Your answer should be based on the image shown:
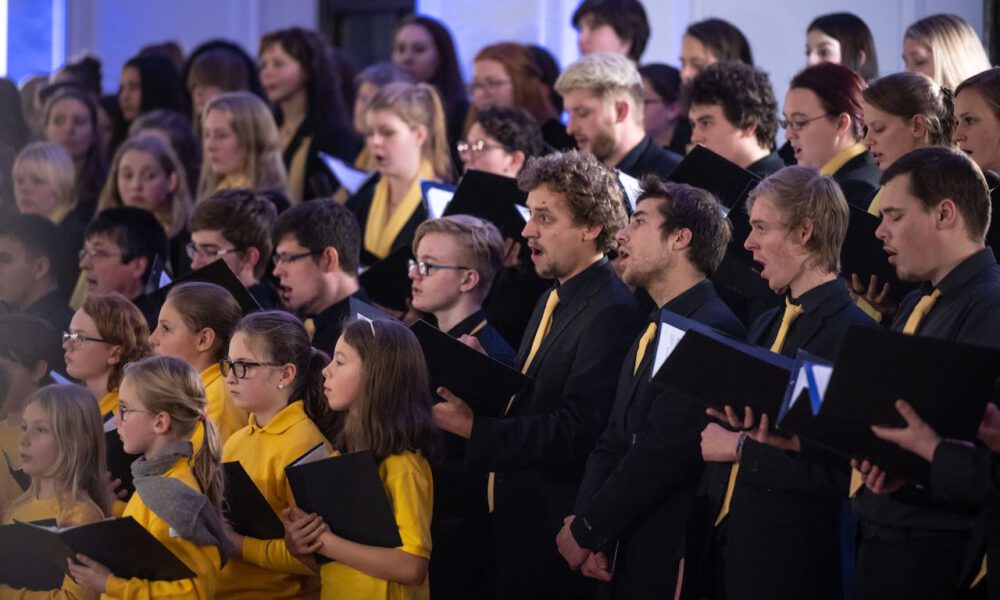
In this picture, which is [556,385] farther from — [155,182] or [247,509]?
[155,182]

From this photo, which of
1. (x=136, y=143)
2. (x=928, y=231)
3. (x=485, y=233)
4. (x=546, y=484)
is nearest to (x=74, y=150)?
(x=136, y=143)

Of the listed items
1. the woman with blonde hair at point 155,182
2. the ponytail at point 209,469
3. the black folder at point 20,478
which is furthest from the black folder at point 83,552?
the woman with blonde hair at point 155,182

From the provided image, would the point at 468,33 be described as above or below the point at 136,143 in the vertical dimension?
above

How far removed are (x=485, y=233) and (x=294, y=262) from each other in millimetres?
677

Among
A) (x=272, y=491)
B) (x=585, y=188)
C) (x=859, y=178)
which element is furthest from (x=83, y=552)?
(x=859, y=178)

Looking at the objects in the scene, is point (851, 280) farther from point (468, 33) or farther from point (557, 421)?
point (468, 33)

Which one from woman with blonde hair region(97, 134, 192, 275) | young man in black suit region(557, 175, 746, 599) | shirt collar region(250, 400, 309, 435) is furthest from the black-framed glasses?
woman with blonde hair region(97, 134, 192, 275)

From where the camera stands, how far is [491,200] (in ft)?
16.3

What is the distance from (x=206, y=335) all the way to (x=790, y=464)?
5.86 feet

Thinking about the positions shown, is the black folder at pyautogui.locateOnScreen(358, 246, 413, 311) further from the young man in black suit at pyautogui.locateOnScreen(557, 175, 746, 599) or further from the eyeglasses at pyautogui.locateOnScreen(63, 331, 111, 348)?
the young man in black suit at pyautogui.locateOnScreen(557, 175, 746, 599)

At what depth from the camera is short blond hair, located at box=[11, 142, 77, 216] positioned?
22.6ft

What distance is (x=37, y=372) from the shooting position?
4988mm

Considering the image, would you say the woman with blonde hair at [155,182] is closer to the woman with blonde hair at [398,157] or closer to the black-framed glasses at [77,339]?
the woman with blonde hair at [398,157]

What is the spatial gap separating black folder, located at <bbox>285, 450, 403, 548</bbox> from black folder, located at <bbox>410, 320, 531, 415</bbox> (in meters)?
0.35
